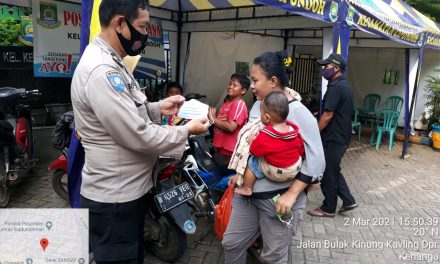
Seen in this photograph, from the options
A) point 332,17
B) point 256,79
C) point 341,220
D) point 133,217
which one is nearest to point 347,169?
point 341,220

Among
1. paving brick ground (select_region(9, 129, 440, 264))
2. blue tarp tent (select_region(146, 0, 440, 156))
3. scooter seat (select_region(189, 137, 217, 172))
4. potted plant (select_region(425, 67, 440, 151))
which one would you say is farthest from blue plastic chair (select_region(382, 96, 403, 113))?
scooter seat (select_region(189, 137, 217, 172))

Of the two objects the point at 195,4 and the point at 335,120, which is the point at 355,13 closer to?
the point at 335,120

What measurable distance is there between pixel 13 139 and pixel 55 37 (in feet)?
8.64

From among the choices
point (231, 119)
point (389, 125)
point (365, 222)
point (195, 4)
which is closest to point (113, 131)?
point (231, 119)

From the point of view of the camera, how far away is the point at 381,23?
5.07 metres

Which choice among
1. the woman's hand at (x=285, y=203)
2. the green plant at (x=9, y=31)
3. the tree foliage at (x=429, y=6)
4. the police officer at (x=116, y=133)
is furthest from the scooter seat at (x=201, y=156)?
the tree foliage at (x=429, y=6)

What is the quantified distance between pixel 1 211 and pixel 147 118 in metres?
0.90

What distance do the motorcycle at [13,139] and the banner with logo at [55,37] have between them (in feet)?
5.52

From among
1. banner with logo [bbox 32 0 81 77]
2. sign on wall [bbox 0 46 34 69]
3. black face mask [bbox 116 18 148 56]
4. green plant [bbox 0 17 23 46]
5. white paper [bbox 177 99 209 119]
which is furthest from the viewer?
green plant [bbox 0 17 23 46]

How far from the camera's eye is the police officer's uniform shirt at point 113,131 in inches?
54.9

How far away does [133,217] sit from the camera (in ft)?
5.46

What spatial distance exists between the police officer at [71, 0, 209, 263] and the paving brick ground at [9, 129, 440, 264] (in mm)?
1435

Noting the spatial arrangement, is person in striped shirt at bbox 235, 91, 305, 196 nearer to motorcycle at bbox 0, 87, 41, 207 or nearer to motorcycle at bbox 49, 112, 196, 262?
motorcycle at bbox 49, 112, 196, 262

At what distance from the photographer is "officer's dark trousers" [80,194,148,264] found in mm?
1589
